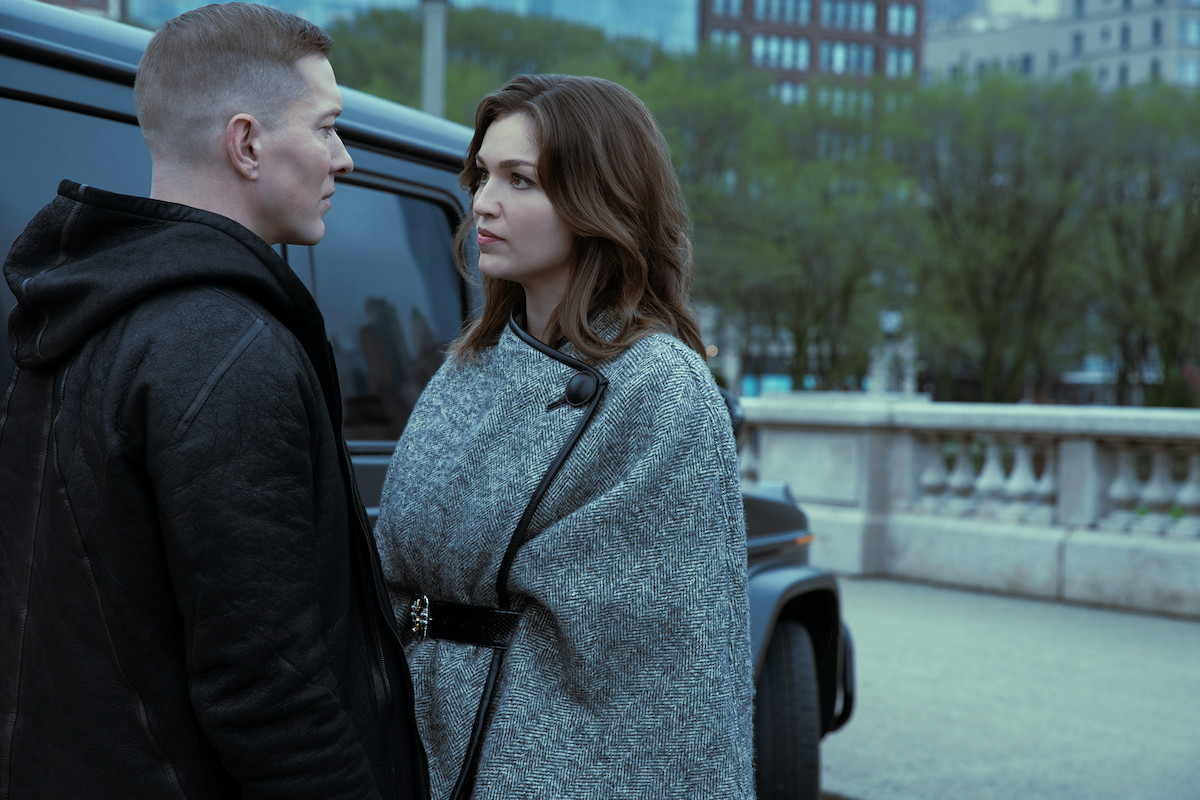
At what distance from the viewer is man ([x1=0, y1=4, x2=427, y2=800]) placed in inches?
48.8

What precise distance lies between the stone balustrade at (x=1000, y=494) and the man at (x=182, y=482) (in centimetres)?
Result: 717

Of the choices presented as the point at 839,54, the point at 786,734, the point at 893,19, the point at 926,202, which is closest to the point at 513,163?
the point at 786,734

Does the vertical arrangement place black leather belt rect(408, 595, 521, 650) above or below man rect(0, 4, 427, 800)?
below

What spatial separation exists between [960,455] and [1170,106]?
24116 millimetres

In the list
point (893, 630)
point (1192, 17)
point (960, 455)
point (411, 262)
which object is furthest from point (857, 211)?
point (1192, 17)

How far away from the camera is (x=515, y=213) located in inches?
71.5

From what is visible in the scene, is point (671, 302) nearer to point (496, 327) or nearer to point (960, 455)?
point (496, 327)

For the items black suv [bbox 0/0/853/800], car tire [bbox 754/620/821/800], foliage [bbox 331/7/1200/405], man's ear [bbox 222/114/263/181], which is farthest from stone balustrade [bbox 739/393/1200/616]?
foliage [bbox 331/7/1200/405]

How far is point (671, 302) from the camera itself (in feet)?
6.36

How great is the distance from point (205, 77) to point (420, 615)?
0.93 metres

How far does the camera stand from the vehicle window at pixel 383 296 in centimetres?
245

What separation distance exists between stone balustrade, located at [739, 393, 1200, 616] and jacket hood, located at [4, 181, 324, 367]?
23.7 feet

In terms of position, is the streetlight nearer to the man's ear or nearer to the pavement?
the pavement

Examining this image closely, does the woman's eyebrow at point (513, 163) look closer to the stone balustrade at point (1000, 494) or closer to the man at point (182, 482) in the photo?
the man at point (182, 482)
